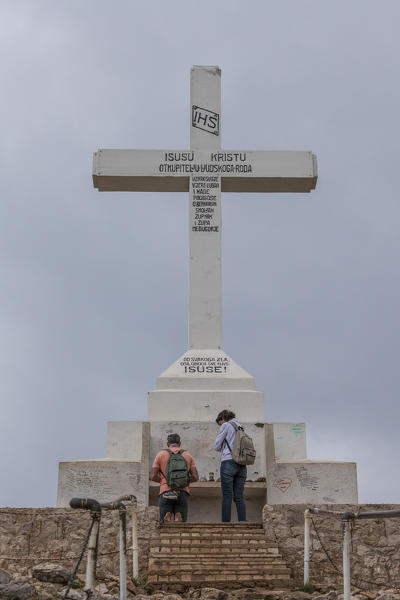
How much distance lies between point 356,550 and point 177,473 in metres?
2.05

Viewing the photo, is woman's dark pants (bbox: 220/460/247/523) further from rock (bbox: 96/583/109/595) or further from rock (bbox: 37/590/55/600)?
rock (bbox: 37/590/55/600)

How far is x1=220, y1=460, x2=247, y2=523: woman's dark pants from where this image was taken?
29.7ft

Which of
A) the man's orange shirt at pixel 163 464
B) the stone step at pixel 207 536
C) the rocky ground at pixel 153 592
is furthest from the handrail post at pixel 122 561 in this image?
the man's orange shirt at pixel 163 464

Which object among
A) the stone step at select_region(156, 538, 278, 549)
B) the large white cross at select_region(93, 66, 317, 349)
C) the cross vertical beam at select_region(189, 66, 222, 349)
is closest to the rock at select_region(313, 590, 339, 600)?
the stone step at select_region(156, 538, 278, 549)

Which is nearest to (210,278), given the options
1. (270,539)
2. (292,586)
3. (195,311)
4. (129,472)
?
(195,311)

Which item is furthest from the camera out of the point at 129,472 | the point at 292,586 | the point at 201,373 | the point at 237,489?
the point at 201,373

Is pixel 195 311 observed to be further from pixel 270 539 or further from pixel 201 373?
pixel 270 539

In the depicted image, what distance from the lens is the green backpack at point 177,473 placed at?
347 inches

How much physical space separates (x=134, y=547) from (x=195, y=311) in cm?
469

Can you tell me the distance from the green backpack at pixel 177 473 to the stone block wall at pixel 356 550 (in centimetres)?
124

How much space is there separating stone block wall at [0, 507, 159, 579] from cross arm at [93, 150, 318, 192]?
236 inches

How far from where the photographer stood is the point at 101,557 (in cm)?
780

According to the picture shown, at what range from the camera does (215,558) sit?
7.68m

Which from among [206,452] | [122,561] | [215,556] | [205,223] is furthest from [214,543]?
[205,223]
